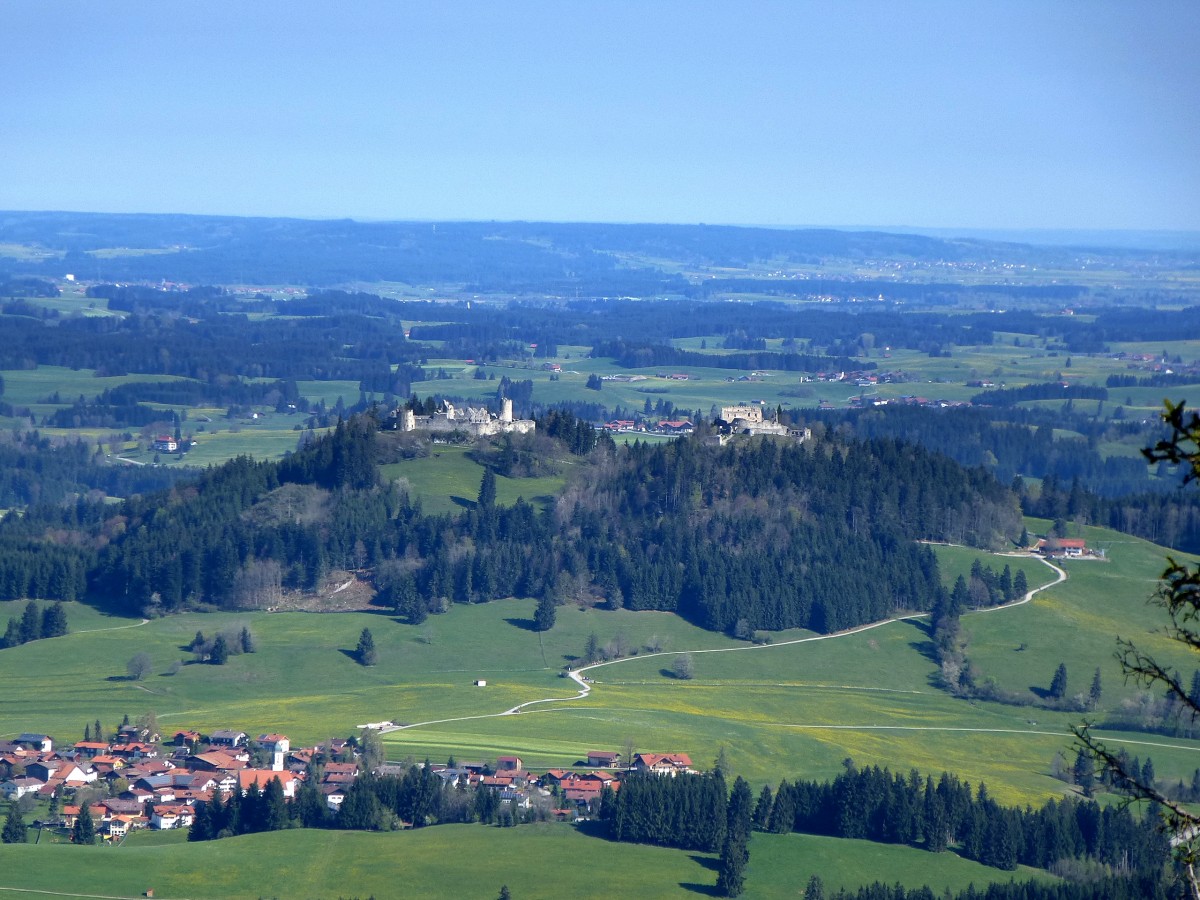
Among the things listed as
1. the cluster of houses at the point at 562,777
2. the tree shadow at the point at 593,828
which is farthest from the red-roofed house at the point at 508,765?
the tree shadow at the point at 593,828

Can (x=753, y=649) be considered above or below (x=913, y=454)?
below

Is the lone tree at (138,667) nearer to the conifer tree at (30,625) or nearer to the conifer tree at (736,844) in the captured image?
the conifer tree at (30,625)

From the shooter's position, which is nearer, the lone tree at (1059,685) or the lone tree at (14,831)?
the lone tree at (14,831)

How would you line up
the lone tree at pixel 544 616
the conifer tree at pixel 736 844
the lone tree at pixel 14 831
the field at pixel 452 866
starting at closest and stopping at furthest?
the field at pixel 452 866, the conifer tree at pixel 736 844, the lone tree at pixel 14 831, the lone tree at pixel 544 616

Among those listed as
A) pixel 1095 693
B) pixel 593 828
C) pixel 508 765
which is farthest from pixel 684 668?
pixel 593 828

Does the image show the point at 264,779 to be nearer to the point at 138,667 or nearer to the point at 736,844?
the point at 736,844

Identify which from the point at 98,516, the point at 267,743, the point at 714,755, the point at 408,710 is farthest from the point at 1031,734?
the point at 98,516

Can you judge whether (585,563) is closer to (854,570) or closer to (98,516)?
(854,570)
